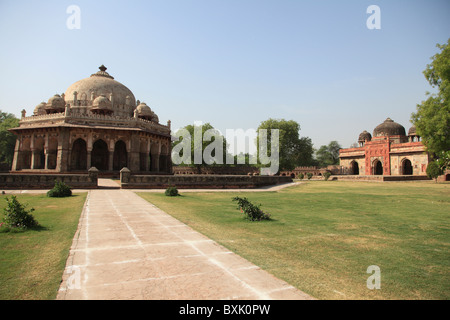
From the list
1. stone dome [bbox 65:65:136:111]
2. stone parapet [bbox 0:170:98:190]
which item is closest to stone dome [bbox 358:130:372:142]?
stone dome [bbox 65:65:136:111]

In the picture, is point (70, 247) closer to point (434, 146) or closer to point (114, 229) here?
point (114, 229)

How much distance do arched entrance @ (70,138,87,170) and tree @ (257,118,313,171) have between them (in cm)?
3371

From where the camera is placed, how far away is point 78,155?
32500mm

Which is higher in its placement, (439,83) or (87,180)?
(439,83)

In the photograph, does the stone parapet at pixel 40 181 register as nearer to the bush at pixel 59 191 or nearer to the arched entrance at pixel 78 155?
the bush at pixel 59 191

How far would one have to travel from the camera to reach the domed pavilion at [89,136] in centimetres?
2911

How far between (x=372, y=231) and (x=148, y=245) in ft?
18.5

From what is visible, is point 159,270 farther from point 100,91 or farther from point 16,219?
point 100,91

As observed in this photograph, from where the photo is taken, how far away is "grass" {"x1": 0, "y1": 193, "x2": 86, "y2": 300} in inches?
123

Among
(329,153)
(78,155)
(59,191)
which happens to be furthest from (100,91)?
(329,153)

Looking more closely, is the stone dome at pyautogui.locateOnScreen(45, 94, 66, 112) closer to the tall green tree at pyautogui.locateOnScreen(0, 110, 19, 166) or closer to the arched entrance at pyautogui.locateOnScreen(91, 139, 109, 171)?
the arched entrance at pyautogui.locateOnScreen(91, 139, 109, 171)

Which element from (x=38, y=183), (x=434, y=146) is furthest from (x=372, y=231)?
(x=38, y=183)

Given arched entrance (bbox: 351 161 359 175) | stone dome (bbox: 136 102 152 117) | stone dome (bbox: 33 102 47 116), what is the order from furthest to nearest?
arched entrance (bbox: 351 161 359 175)
stone dome (bbox: 136 102 152 117)
stone dome (bbox: 33 102 47 116)

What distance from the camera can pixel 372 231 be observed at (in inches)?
268
